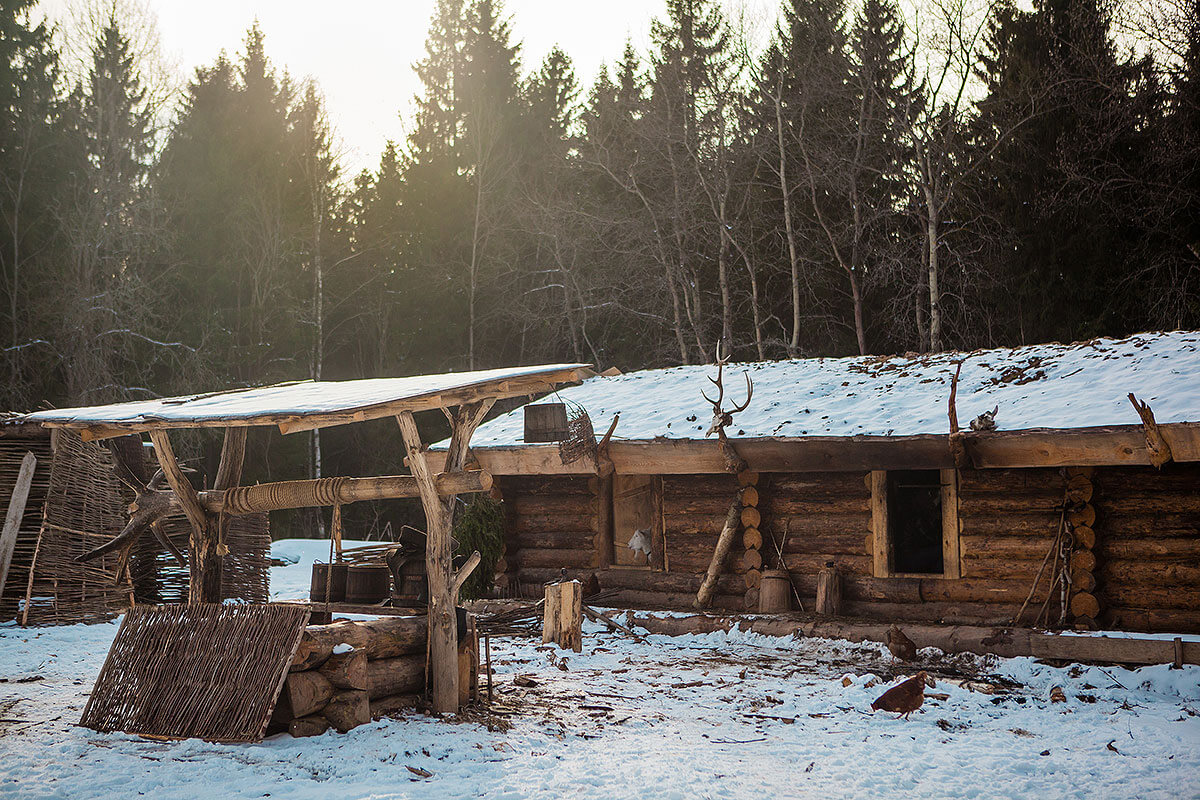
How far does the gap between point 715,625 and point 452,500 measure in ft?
16.0

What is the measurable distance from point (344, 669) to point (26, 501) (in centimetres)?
772

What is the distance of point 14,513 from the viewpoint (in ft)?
41.8

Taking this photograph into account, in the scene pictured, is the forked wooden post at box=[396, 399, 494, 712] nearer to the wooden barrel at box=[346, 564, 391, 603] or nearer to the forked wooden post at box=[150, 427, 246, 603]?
the forked wooden post at box=[150, 427, 246, 603]

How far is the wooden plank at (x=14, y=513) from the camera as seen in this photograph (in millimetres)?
12711

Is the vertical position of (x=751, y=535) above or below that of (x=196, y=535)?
below

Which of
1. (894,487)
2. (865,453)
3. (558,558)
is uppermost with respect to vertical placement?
(865,453)

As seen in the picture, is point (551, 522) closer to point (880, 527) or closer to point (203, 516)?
point (880, 527)

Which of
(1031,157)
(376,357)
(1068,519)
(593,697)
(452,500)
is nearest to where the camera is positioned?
(452,500)

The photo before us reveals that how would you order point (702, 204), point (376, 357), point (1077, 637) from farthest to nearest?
point (376, 357) < point (702, 204) < point (1077, 637)

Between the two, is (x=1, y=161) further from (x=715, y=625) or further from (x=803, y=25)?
(x=715, y=625)

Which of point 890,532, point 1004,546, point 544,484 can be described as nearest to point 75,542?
point 544,484

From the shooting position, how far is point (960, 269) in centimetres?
2211

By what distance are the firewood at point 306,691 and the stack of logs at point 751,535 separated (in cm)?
628

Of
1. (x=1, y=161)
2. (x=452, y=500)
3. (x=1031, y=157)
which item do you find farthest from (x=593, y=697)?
(x=1, y=161)
